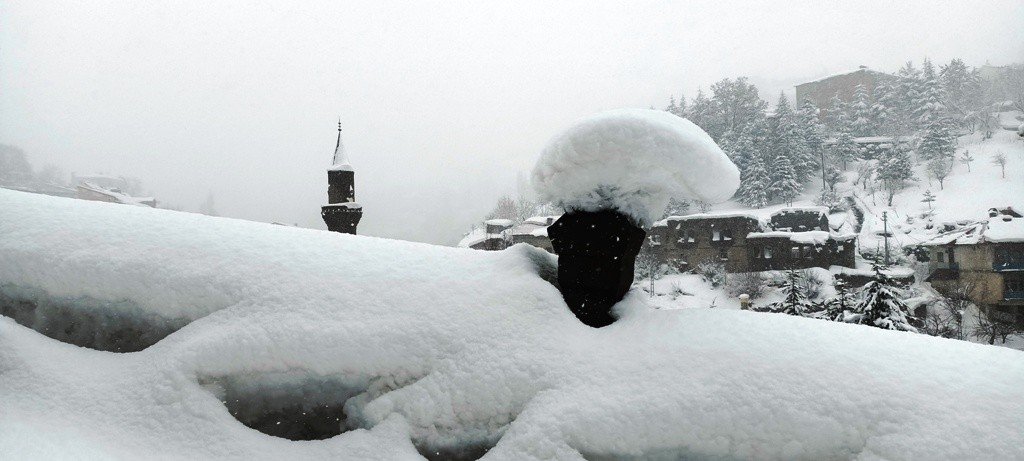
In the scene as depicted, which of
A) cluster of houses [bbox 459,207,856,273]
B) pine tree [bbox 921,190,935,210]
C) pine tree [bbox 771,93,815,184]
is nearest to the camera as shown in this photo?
pine tree [bbox 921,190,935,210]

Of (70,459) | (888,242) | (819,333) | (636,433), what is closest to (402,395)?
(636,433)

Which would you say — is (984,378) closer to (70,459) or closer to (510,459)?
(510,459)

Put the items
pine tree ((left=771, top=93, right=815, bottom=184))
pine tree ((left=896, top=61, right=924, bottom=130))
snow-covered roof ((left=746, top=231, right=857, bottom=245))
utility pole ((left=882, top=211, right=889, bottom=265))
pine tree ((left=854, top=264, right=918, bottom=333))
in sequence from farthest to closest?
pine tree ((left=896, top=61, right=924, bottom=130)) → pine tree ((left=771, top=93, right=815, bottom=184)) → snow-covered roof ((left=746, top=231, right=857, bottom=245)) → utility pole ((left=882, top=211, right=889, bottom=265)) → pine tree ((left=854, top=264, right=918, bottom=333))

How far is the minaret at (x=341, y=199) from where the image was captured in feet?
43.2

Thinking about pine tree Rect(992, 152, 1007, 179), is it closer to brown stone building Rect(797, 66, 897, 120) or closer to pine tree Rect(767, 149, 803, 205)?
pine tree Rect(767, 149, 803, 205)

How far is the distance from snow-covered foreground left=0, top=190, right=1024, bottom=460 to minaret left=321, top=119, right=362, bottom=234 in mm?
11291

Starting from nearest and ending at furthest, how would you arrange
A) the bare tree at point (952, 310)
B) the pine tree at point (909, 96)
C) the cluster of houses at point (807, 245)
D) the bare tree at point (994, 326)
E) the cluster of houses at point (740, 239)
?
1. the cluster of houses at point (807, 245)
2. the bare tree at point (994, 326)
3. the bare tree at point (952, 310)
4. the cluster of houses at point (740, 239)
5. the pine tree at point (909, 96)

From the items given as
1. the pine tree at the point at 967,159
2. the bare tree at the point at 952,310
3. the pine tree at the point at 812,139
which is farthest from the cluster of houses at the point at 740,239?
the pine tree at the point at 967,159

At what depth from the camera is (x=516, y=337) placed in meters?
→ 1.76

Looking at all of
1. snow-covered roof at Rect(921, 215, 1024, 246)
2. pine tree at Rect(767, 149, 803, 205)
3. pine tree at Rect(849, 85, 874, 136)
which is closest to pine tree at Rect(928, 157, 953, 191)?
snow-covered roof at Rect(921, 215, 1024, 246)

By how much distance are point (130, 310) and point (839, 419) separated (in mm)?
2563

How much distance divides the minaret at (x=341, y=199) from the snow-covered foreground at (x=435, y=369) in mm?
11291

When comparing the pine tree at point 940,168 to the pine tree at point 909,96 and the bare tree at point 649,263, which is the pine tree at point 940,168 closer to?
the pine tree at point 909,96

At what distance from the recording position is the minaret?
13164mm
